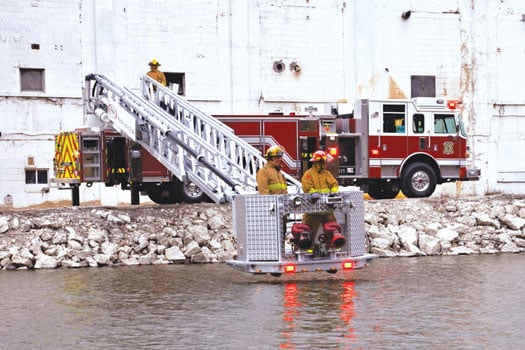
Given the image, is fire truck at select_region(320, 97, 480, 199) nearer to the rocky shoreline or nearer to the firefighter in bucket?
the rocky shoreline

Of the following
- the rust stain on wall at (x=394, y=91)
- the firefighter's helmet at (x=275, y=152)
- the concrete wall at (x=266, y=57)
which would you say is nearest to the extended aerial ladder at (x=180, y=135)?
the firefighter's helmet at (x=275, y=152)

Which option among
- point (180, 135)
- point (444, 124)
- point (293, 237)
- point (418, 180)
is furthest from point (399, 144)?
point (293, 237)

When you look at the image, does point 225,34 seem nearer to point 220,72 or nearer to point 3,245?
point 220,72

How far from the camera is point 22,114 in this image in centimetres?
2827

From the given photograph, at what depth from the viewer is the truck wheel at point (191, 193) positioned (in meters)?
23.6

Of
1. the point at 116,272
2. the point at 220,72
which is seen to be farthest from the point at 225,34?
the point at 116,272

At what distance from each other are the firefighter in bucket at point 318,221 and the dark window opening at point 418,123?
10267mm

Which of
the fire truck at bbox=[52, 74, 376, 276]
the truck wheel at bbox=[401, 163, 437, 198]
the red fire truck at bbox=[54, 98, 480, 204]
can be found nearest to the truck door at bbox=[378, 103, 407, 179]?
the red fire truck at bbox=[54, 98, 480, 204]

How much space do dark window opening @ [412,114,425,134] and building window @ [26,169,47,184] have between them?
10.5m

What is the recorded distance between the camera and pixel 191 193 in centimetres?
2362

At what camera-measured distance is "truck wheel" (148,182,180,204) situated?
2392cm

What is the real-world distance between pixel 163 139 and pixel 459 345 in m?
12.3

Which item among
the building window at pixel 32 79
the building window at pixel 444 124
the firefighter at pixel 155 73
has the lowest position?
the building window at pixel 444 124

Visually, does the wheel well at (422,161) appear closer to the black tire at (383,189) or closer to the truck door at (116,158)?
the black tire at (383,189)
